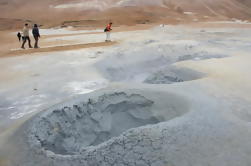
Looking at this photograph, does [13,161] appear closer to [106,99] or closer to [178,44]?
[106,99]

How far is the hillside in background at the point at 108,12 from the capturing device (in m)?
31.1

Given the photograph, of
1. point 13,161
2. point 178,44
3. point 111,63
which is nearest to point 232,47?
point 178,44

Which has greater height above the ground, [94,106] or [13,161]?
[94,106]

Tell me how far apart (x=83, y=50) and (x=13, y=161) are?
27.2ft

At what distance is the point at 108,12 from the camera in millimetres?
34500

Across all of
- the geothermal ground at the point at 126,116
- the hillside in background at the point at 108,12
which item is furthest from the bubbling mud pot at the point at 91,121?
the hillside in background at the point at 108,12

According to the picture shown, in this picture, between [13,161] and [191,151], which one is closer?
[191,151]

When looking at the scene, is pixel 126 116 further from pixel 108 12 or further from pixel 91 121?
pixel 108 12

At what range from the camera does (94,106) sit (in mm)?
5367

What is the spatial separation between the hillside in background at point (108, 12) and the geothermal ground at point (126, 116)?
21326mm

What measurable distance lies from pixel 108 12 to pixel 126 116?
30.4 m

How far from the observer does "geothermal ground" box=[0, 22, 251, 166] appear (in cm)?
379

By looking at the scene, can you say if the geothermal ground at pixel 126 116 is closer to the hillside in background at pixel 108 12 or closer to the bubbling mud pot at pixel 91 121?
the bubbling mud pot at pixel 91 121

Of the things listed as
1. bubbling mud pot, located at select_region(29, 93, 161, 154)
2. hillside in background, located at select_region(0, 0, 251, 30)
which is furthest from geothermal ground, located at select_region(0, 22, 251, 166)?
hillside in background, located at select_region(0, 0, 251, 30)
